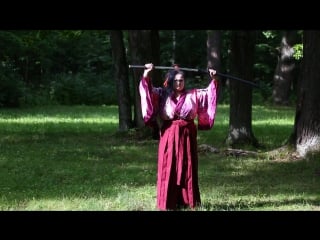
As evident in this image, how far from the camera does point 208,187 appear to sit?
34.1 feet

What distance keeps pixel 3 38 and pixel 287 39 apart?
584 inches

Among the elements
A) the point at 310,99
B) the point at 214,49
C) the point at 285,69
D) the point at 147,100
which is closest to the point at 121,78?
the point at 310,99

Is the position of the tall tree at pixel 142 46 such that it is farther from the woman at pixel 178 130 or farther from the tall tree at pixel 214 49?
the tall tree at pixel 214 49

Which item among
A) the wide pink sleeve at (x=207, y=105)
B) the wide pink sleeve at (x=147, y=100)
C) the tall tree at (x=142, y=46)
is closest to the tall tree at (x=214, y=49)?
Answer: the tall tree at (x=142, y=46)

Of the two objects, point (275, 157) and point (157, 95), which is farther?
point (275, 157)

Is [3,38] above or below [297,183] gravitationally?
above

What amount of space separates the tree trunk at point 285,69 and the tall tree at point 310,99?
21868 millimetres

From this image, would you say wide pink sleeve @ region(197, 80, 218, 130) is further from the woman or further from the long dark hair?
the long dark hair

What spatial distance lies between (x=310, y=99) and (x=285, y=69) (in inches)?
901

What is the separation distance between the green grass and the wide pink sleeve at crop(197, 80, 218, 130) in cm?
105

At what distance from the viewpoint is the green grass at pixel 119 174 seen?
8.80 metres
